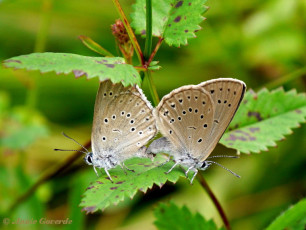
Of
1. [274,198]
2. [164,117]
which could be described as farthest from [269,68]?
[164,117]

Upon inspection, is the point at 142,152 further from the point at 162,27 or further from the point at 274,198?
the point at 274,198

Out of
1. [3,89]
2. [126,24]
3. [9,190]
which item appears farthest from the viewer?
[3,89]

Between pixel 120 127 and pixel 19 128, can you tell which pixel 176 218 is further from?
pixel 19 128

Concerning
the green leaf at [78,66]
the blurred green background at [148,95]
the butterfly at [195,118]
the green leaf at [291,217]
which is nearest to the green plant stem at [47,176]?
the blurred green background at [148,95]

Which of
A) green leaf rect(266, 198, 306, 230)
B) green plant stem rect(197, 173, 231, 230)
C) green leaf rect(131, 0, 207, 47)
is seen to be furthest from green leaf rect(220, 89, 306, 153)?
green leaf rect(131, 0, 207, 47)

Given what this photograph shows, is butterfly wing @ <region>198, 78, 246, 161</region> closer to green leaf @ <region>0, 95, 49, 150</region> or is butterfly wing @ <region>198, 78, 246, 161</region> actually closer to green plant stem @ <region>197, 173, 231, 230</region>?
green plant stem @ <region>197, 173, 231, 230</region>

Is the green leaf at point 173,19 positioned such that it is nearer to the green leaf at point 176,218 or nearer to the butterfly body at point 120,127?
the butterfly body at point 120,127
